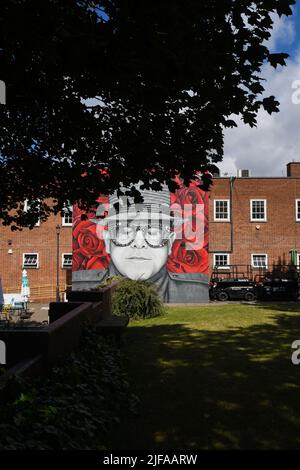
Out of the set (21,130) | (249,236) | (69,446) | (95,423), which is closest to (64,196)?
(21,130)

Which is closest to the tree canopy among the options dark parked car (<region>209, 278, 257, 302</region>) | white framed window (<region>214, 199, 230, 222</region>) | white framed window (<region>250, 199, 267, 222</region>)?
dark parked car (<region>209, 278, 257, 302</region>)

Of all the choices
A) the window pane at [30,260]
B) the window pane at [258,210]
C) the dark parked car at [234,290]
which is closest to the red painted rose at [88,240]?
the window pane at [30,260]

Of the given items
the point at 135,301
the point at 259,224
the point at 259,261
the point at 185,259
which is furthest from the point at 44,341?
the point at 259,224

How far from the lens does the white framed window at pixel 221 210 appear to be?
34938 mm

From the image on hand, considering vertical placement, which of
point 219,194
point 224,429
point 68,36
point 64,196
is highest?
point 219,194

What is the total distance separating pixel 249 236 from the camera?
34.5m

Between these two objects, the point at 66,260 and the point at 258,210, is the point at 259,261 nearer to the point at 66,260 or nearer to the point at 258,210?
the point at 258,210

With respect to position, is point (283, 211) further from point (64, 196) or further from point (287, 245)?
point (64, 196)

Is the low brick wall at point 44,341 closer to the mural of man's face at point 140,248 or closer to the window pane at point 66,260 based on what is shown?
the mural of man's face at point 140,248

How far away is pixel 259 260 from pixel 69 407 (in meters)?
30.4

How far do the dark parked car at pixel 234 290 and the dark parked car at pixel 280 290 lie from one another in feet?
2.66

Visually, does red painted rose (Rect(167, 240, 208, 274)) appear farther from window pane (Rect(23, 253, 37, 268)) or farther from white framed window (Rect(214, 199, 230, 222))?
window pane (Rect(23, 253, 37, 268))

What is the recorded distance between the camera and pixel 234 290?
29.9m

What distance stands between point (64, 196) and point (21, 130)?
1.56 meters
